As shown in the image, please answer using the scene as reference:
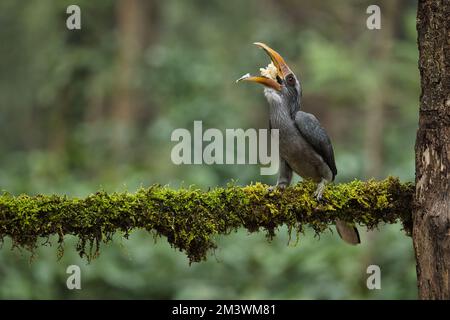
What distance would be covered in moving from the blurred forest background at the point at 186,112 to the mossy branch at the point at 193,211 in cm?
104

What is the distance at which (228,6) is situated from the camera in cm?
1650

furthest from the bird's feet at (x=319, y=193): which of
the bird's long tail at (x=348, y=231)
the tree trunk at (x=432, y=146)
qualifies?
the tree trunk at (x=432, y=146)

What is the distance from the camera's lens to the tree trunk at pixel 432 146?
177 inches

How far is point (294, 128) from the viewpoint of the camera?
5.88m

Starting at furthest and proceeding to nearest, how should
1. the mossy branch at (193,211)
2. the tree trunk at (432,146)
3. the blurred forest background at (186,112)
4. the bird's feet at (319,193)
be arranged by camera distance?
the blurred forest background at (186,112) → the bird's feet at (319,193) → the mossy branch at (193,211) → the tree trunk at (432,146)

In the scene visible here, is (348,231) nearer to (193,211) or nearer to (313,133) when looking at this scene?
(313,133)

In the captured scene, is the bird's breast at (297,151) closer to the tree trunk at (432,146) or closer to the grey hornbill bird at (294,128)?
the grey hornbill bird at (294,128)

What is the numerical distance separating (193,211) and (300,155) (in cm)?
139

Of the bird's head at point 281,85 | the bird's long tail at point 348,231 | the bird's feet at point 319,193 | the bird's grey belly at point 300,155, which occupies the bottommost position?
the bird's long tail at point 348,231

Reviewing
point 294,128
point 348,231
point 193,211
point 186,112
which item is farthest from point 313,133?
point 186,112

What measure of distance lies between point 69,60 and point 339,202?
33.4ft

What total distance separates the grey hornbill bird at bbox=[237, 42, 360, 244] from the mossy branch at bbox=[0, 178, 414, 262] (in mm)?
699

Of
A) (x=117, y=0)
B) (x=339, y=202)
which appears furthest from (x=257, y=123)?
(x=339, y=202)
